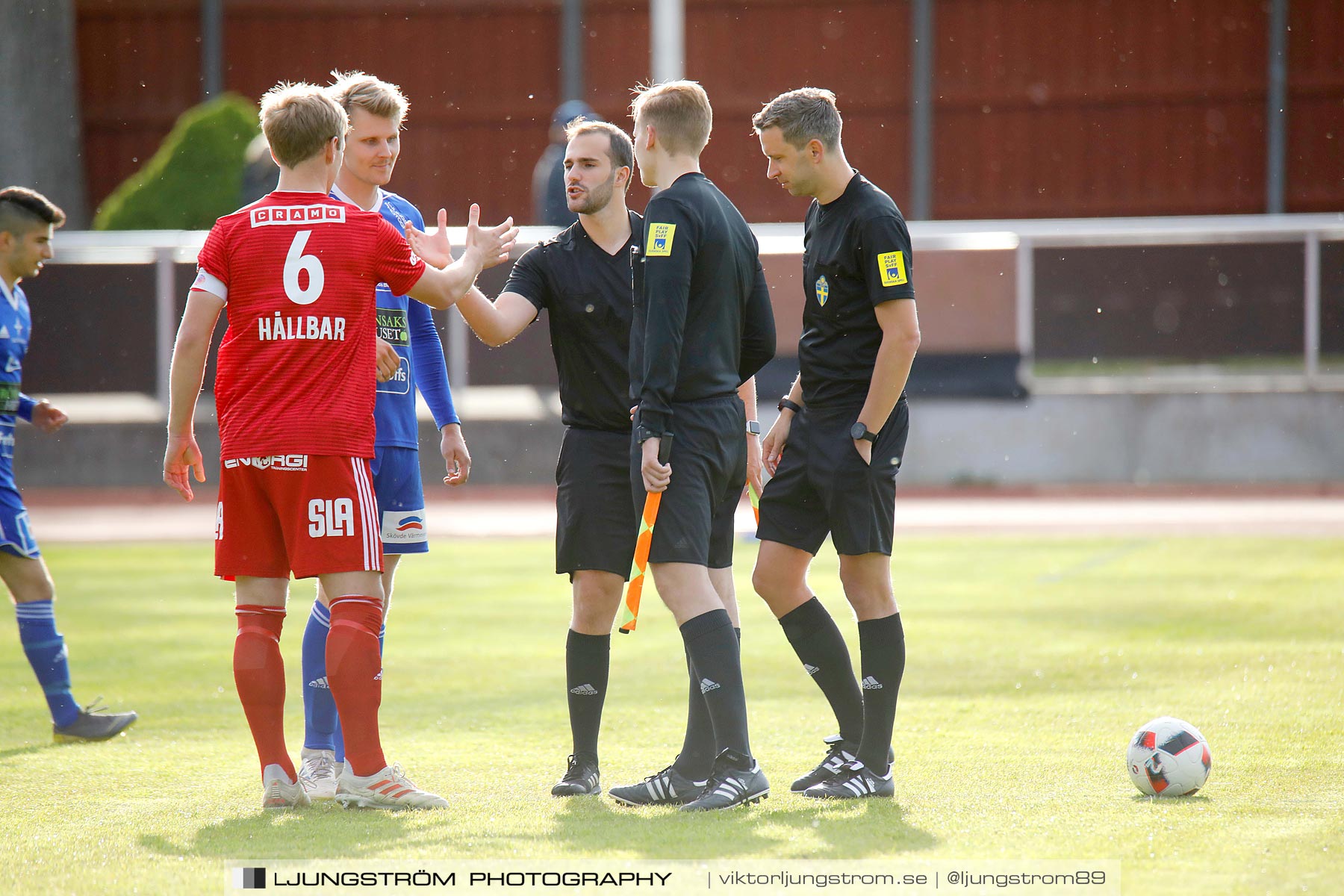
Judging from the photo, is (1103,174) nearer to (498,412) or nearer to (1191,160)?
(1191,160)

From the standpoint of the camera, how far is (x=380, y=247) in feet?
14.7

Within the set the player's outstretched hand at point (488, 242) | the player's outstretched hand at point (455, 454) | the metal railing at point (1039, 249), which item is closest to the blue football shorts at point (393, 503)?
the player's outstretched hand at point (455, 454)

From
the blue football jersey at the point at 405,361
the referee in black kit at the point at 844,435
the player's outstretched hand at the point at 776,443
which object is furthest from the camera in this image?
the player's outstretched hand at the point at 776,443

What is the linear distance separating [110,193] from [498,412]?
1335cm

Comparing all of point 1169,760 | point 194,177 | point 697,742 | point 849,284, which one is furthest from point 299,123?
point 194,177

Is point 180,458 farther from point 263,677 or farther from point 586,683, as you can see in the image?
point 586,683

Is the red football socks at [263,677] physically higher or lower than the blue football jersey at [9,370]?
lower

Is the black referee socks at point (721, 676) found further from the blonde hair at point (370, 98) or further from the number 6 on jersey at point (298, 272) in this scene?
the blonde hair at point (370, 98)

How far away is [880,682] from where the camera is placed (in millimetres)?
→ 4707

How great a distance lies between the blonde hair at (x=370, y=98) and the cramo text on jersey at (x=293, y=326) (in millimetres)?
755

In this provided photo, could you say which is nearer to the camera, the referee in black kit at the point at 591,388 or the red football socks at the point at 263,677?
the red football socks at the point at 263,677

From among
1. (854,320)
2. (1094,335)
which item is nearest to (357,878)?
(854,320)

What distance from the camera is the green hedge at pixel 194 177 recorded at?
1827 centimetres

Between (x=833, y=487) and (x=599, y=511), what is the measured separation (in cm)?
71
